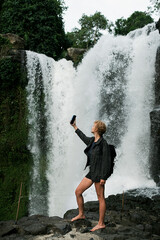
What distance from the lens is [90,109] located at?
13750 millimetres

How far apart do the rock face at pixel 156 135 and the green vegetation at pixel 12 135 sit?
7.05 m

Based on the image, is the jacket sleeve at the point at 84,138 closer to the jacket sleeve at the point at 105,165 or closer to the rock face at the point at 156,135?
the jacket sleeve at the point at 105,165

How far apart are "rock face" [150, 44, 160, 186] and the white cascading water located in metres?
0.33

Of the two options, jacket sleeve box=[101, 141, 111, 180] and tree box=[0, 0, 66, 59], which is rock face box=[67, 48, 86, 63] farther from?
jacket sleeve box=[101, 141, 111, 180]

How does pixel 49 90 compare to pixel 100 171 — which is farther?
pixel 49 90

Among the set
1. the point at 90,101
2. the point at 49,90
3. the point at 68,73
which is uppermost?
the point at 68,73

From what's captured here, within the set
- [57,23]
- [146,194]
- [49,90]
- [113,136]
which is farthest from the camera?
[57,23]

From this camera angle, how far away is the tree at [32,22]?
20625mm

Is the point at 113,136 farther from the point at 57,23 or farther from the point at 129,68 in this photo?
the point at 57,23

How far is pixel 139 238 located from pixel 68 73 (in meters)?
12.0

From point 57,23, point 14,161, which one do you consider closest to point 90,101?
point 14,161

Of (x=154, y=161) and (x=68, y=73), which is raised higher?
(x=68, y=73)

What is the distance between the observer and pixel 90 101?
45.3 feet

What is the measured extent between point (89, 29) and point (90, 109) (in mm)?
25682
